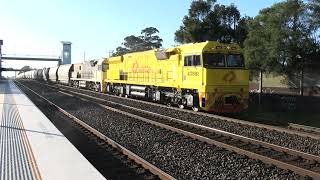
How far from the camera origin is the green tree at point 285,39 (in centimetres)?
2766

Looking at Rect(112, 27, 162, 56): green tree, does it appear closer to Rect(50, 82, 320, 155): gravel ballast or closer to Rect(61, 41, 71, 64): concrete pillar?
Rect(61, 41, 71, 64): concrete pillar

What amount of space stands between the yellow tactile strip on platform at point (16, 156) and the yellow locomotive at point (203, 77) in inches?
344

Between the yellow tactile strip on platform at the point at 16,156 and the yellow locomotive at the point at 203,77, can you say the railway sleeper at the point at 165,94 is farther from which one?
the yellow tactile strip on platform at the point at 16,156

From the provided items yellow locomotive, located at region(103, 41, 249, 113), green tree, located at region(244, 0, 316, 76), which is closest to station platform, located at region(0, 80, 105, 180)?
yellow locomotive, located at region(103, 41, 249, 113)

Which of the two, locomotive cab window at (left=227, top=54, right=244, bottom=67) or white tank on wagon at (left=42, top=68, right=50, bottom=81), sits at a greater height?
locomotive cab window at (left=227, top=54, right=244, bottom=67)

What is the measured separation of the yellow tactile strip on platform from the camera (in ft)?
27.4

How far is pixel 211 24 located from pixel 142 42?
240 feet

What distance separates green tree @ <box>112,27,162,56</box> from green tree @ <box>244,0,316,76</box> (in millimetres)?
74027

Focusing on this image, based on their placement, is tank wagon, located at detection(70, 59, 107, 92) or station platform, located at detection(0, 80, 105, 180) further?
tank wagon, located at detection(70, 59, 107, 92)

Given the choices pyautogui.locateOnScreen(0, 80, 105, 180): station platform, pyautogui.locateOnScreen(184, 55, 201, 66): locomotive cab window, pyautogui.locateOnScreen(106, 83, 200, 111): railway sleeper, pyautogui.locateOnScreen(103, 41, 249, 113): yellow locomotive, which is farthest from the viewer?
pyautogui.locateOnScreen(106, 83, 200, 111): railway sleeper

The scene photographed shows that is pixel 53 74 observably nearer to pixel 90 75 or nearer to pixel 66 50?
pixel 90 75

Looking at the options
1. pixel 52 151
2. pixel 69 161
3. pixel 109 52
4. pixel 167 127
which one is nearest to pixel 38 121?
pixel 167 127

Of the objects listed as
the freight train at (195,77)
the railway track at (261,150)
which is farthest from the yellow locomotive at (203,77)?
the railway track at (261,150)

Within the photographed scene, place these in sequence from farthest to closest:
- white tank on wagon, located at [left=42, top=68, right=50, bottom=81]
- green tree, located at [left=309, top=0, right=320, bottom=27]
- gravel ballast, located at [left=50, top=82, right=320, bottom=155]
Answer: white tank on wagon, located at [left=42, top=68, right=50, bottom=81] < green tree, located at [left=309, top=0, right=320, bottom=27] < gravel ballast, located at [left=50, top=82, right=320, bottom=155]
